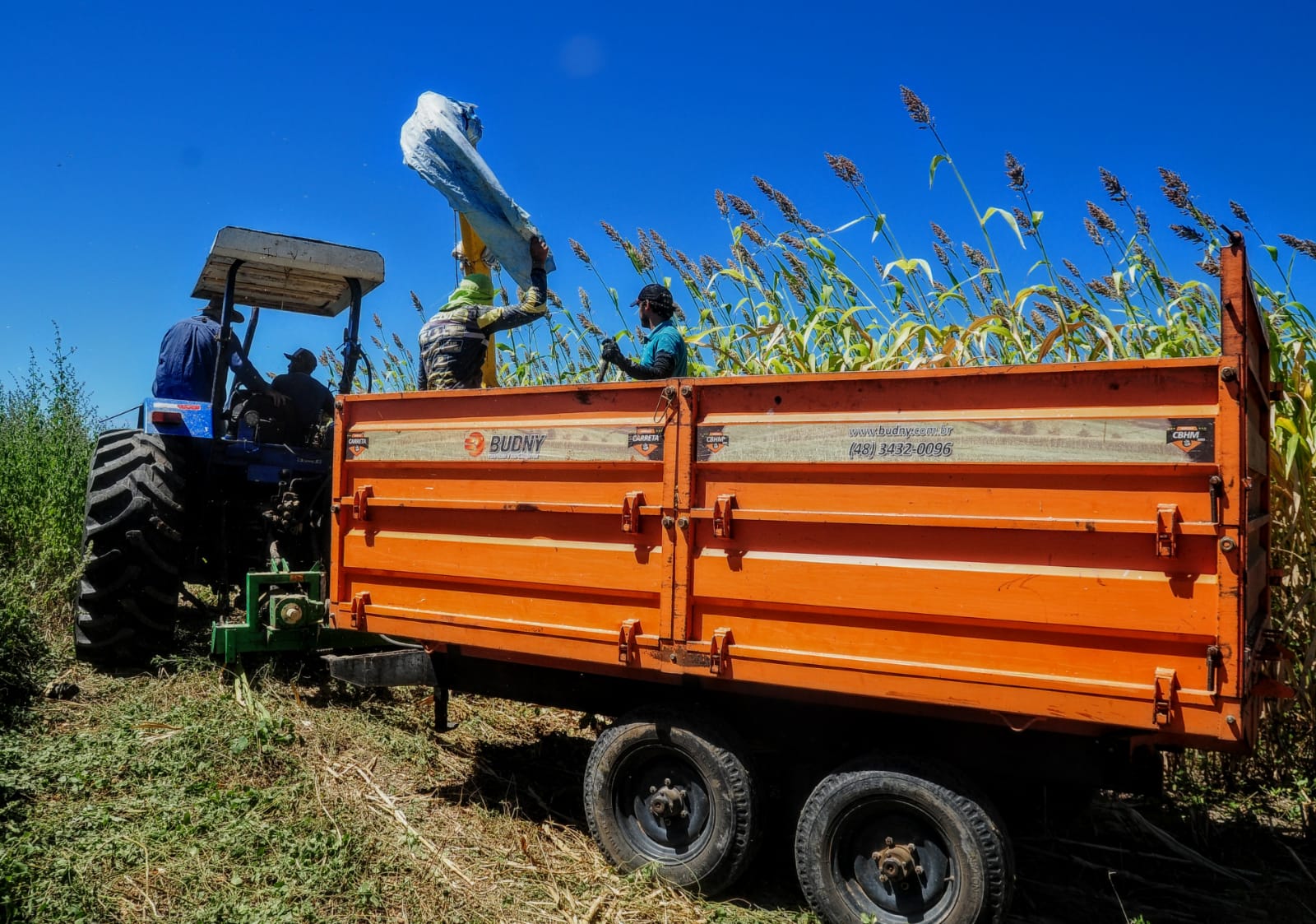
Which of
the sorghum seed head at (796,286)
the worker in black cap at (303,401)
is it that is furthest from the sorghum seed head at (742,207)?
the worker in black cap at (303,401)

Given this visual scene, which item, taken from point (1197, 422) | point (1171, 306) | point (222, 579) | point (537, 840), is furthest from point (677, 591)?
point (222, 579)

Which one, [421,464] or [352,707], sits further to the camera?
[352,707]

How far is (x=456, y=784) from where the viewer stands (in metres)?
4.90

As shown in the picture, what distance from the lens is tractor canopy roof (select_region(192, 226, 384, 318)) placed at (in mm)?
6188

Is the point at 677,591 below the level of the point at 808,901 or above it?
above

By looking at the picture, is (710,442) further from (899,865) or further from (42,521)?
(42,521)

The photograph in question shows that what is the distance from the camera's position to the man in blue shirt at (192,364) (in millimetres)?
6469

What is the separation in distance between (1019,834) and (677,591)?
1.94 meters

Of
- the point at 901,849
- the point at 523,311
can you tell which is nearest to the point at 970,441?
the point at 901,849

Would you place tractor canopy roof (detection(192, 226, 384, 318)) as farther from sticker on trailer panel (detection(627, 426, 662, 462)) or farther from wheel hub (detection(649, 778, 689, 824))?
wheel hub (detection(649, 778, 689, 824))

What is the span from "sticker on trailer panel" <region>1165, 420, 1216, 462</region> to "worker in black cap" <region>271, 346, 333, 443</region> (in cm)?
537

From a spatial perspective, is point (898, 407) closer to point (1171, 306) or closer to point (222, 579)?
point (1171, 306)

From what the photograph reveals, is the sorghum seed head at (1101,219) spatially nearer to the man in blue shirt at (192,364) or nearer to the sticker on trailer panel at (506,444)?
the sticker on trailer panel at (506,444)

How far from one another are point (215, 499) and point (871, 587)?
4.62 meters
